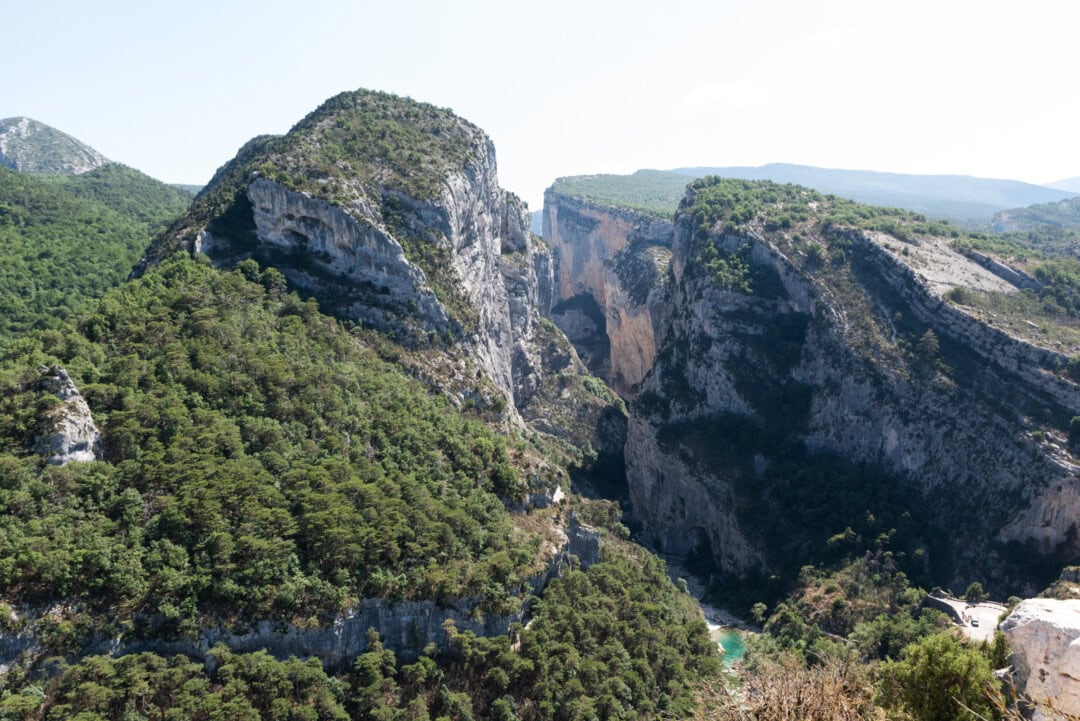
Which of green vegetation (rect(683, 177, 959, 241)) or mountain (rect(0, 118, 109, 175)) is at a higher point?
mountain (rect(0, 118, 109, 175))

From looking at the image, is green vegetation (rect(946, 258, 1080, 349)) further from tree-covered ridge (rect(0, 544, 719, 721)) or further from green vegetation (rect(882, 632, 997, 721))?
green vegetation (rect(882, 632, 997, 721))

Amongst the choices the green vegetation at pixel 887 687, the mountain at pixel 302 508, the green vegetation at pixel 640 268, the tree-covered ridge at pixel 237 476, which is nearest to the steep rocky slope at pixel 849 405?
the green vegetation at pixel 640 268

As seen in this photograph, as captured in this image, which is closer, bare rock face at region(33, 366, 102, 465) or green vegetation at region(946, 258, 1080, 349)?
bare rock face at region(33, 366, 102, 465)

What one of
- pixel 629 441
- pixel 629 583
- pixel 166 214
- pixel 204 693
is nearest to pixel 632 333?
pixel 629 441

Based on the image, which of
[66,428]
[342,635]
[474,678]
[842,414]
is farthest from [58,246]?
[842,414]

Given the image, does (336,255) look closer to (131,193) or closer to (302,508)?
(302,508)

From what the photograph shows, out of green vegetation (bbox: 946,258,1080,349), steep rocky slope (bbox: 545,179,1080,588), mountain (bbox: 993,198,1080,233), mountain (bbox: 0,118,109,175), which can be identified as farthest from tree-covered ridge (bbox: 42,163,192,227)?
mountain (bbox: 993,198,1080,233)

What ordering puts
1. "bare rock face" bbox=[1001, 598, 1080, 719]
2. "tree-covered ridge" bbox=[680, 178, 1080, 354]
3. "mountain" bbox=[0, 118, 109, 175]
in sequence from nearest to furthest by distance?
"bare rock face" bbox=[1001, 598, 1080, 719] → "tree-covered ridge" bbox=[680, 178, 1080, 354] → "mountain" bbox=[0, 118, 109, 175]

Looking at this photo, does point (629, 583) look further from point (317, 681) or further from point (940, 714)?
point (940, 714)
